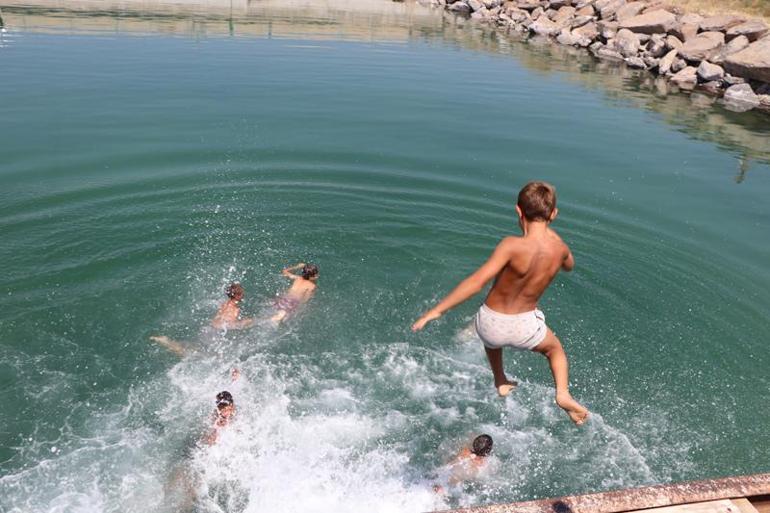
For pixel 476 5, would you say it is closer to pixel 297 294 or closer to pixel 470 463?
pixel 297 294

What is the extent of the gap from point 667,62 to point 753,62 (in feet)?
17.5

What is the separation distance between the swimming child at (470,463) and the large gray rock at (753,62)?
28804 mm

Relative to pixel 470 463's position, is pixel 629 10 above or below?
above

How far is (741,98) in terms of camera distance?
28719 mm

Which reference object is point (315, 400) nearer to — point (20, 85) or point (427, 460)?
point (427, 460)

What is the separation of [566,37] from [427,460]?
4059 cm

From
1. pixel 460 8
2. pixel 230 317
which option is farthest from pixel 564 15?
pixel 230 317

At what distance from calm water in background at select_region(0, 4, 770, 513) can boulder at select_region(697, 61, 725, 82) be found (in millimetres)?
11744

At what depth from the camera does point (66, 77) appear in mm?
25000

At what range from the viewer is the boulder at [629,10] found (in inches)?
1601

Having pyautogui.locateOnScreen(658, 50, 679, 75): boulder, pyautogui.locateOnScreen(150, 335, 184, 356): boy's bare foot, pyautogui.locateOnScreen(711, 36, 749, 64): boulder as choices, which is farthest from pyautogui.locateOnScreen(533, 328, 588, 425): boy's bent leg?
pyautogui.locateOnScreen(658, 50, 679, 75): boulder

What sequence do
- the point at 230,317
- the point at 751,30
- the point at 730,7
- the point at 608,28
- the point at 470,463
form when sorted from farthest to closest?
the point at 608,28, the point at 730,7, the point at 751,30, the point at 230,317, the point at 470,463

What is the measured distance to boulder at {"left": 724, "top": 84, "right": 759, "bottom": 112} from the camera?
28.2 meters

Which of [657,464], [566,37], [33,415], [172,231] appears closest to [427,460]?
[657,464]
